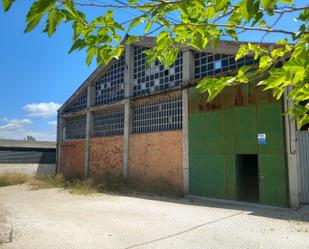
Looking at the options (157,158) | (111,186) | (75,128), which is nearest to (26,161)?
(75,128)

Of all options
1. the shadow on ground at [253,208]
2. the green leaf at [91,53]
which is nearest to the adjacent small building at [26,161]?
the shadow on ground at [253,208]

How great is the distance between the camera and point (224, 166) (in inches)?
542

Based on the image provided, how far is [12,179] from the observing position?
22.6 m

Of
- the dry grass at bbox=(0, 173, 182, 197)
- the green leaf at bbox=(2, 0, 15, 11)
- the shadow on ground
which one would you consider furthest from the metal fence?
the green leaf at bbox=(2, 0, 15, 11)

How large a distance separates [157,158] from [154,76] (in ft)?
16.3

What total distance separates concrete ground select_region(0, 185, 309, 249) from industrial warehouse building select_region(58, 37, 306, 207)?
1.64 metres

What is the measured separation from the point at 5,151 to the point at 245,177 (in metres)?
19.7

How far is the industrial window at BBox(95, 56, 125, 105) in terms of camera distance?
814 inches

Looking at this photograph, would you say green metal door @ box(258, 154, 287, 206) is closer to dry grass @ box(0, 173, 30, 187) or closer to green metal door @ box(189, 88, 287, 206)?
green metal door @ box(189, 88, 287, 206)

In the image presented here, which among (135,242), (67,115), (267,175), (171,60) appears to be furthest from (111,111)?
(171,60)

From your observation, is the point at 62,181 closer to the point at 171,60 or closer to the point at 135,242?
the point at 135,242

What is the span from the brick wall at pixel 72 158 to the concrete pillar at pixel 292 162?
50.0 feet

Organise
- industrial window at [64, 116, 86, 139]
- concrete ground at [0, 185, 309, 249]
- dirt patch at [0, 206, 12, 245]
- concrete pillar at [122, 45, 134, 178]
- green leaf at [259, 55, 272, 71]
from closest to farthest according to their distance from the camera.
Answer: green leaf at [259, 55, 272, 71] → concrete ground at [0, 185, 309, 249] → dirt patch at [0, 206, 12, 245] → concrete pillar at [122, 45, 134, 178] → industrial window at [64, 116, 86, 139]

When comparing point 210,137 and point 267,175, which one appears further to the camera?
point 210,137
